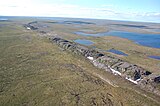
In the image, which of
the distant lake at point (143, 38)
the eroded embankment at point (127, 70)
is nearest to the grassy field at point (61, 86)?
the eroded embankment at point (127, 70)

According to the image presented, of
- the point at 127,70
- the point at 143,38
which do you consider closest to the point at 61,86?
the point at 127,70

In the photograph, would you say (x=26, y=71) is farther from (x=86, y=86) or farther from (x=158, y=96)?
(x=158, y=96)

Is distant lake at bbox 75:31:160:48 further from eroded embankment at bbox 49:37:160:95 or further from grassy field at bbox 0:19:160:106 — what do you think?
grassy field at bbox 0:19:160:106

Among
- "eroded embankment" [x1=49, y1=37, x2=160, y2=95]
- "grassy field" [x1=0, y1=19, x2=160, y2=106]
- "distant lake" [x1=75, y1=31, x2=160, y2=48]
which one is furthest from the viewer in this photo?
"distant lake" [x1=75, y1=31, x2=160, y2=48]

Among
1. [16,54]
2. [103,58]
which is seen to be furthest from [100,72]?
[16,54]

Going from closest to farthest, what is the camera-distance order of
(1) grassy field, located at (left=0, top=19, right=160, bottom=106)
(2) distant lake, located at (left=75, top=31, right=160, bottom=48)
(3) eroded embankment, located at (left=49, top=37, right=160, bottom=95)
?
(1) grassy field, located at (left=0, top=19, right=160, bottom=106) → (3) eroded embankment, located at (left=49, top=37, right=160, bottom=95) → (2) distant lake, located at (left=75, top=31, right=160, bottom=48)

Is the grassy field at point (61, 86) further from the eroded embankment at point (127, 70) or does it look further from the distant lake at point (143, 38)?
the distant lake at point (143, 38)

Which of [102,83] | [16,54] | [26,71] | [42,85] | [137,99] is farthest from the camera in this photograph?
[16,54]

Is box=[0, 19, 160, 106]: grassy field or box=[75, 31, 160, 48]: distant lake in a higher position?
box=[0, 19, 160, 106]: grassy field

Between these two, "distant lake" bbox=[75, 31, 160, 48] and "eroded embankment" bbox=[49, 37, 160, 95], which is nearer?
"eroded embankment" bbox=[49, 37, 160, 95]

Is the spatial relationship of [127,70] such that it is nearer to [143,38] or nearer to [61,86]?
[61,86]

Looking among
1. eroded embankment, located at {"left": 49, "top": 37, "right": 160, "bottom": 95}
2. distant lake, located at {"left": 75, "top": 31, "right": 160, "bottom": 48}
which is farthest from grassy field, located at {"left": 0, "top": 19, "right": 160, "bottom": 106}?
distant lake, located at {"left": 75, "top": 31, "right": 160, "bottom": 48}
